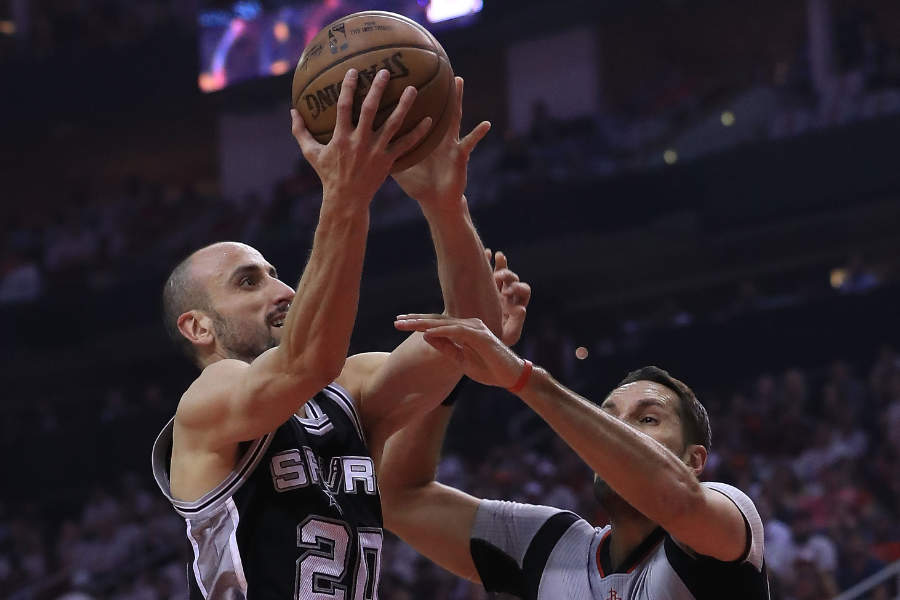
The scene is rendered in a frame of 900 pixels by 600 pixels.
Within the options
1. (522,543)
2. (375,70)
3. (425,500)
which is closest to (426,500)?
(425,500)

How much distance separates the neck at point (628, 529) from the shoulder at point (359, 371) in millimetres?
841

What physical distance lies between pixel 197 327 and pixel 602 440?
47.7 inches

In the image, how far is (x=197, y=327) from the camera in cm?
350

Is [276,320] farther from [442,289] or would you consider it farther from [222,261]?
[442,289]

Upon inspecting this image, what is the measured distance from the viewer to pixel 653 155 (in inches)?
586

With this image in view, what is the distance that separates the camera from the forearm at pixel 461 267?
11.7ft

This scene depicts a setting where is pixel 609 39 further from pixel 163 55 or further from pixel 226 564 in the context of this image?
pixel 226 564

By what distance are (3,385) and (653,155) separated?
1154 centimetres

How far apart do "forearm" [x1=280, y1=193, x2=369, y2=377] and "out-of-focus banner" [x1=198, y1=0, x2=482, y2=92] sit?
14.2 meters

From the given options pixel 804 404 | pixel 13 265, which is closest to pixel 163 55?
pixel 13 265

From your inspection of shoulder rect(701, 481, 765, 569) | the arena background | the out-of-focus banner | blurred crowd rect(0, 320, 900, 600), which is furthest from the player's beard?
the out-of-focus banner

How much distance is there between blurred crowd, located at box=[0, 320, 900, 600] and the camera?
8.66 m

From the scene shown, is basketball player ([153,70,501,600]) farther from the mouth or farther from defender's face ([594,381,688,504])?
defender's face ([594,381,688,504])

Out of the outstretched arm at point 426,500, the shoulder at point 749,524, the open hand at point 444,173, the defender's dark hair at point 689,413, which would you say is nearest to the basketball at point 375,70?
the open hand at point 444,173
